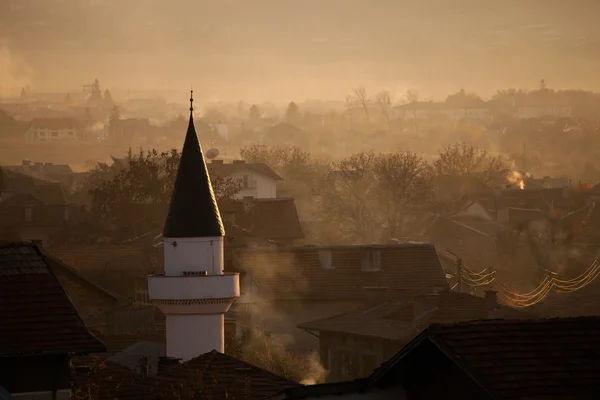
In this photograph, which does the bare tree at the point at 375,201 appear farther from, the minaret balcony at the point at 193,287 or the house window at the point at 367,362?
the minaret balcony at the point at 193,287

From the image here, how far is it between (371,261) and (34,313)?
4685 cm

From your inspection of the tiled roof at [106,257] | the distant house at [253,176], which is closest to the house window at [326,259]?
the tiled roof at [106,257]

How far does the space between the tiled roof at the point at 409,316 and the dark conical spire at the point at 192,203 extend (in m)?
7.39

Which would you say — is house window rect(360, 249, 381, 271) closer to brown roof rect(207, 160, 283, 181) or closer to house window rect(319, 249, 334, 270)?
→ house window rect(319, 249, 334, 270)

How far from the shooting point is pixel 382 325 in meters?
57.2

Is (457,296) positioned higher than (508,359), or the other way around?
(508,359)

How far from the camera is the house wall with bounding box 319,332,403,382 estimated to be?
178ft

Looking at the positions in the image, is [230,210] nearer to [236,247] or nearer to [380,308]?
[236,247]

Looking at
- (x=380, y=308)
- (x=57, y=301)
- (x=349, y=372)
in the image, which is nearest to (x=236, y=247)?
(x=380, y=308)

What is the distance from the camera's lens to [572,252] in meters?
114

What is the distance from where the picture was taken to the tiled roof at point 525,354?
18.7 meters

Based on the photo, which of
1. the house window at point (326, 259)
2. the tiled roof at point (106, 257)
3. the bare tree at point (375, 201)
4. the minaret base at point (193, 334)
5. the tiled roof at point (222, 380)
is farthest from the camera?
the bare tree at point (375, 201)

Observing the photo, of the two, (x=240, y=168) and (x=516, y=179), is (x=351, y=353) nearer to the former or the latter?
(x=240, y=168)

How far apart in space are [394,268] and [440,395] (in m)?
53.7
